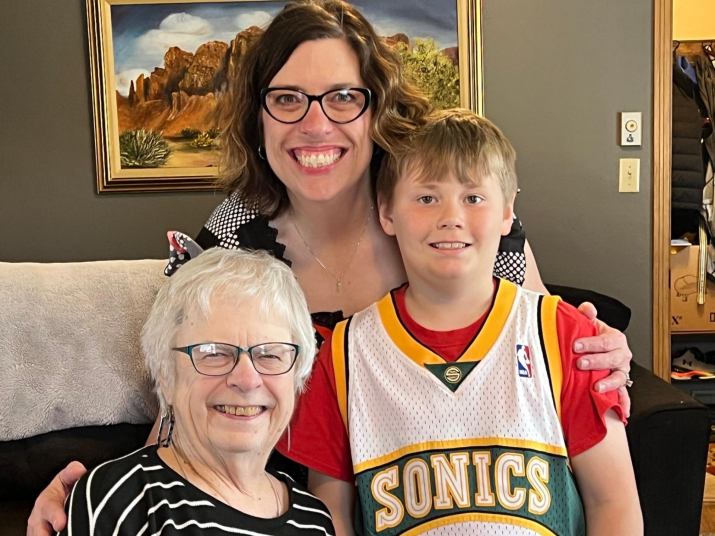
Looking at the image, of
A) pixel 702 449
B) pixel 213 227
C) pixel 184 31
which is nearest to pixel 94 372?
pixel 213 227

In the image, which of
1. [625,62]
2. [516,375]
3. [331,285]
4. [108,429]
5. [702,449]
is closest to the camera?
[516,375]

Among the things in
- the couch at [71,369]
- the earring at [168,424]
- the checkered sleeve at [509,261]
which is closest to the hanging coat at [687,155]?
the couch at [71,369]

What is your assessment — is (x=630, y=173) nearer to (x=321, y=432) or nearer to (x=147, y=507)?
(x=321, y=432)

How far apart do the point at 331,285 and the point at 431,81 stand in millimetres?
1615

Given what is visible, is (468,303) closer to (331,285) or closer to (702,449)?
(331,285)

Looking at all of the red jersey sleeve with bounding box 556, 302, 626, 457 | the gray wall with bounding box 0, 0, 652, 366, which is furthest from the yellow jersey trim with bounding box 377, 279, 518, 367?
the gray wall with bounding box 0, 0, 652, 366

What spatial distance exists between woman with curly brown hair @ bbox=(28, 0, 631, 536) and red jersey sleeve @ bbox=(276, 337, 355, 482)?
0.04 meters

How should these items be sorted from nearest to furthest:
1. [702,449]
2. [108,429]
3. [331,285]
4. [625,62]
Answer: [702,449]
[331,285]
[108,429]
[625,62]

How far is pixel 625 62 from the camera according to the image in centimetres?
288

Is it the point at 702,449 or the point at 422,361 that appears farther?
the point at 702,449

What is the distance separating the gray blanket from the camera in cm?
167

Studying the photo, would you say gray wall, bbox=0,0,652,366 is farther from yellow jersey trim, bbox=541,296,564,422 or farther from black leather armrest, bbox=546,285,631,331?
yellow jersey trim, bbox=541,296,564,422

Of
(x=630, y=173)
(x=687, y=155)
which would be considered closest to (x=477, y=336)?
(x=630, y=173)

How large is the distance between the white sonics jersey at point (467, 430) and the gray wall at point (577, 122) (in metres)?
1.74
